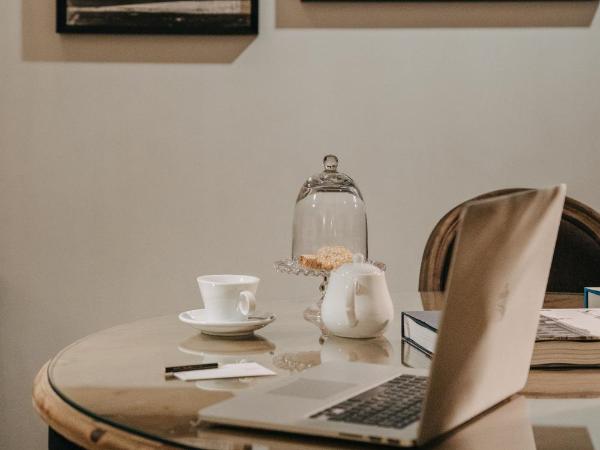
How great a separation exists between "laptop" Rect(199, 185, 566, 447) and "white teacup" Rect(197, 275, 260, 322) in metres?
0.31

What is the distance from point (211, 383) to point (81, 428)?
165 millimetres

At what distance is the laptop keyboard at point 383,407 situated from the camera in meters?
0.66

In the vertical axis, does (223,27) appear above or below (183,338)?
above

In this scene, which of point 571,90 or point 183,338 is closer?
point 183,338

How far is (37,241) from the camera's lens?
7.46 feet

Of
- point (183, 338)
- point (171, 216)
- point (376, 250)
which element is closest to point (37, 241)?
point (171, 216)

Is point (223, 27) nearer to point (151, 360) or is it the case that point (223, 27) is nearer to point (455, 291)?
point (151, 360)

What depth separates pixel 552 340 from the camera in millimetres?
992

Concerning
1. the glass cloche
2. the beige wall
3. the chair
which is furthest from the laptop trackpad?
the beige wall

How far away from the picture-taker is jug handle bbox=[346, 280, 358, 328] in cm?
107

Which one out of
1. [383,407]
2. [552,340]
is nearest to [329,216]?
[552,340]

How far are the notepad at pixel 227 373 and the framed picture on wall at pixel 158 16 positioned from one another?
1.44m

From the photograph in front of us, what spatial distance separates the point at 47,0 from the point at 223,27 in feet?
1.69

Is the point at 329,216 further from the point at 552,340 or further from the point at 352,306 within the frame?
the point at 552,340
